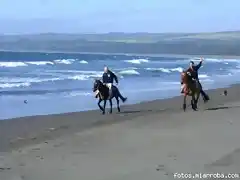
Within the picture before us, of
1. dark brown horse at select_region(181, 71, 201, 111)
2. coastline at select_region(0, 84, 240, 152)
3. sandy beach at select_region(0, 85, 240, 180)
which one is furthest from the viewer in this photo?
dark brown horse at select_region(181, 71, 201, 111)

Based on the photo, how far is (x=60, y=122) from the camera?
16.9m

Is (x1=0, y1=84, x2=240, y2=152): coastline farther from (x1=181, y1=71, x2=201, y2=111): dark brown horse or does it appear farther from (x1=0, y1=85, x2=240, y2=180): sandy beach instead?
(x1=181, y1=71, x2=201, y2=111): dark brown horse

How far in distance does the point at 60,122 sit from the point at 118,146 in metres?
5.62

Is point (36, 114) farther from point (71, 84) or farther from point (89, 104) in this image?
point (71, 84)

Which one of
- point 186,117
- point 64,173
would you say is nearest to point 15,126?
point 186,117

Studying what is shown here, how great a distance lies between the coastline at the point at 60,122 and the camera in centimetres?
1380

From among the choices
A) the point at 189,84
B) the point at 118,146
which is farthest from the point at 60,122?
the point at 118,146

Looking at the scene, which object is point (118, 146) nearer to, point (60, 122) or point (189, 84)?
point (60, 122)

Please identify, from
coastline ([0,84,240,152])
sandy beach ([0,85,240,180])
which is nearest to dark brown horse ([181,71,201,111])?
coastline ([0,84,240,152])

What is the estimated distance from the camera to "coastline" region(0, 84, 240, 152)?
13.8m

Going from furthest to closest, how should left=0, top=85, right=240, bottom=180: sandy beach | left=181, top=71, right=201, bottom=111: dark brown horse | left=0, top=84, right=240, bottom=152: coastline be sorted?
left=181, top=71, right=201, bottom=111: dark brown horse
left=0, top=84, right=240, bottom=152: coastline
left=0, top=85, right=240, bottom=180: sandy beach

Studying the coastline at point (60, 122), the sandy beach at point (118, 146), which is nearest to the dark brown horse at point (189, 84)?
the coastline at point (60, 122)

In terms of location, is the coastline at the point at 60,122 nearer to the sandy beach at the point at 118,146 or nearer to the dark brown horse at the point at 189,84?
the sandy beach at the point at 118,146

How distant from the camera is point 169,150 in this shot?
1073 centimetres
